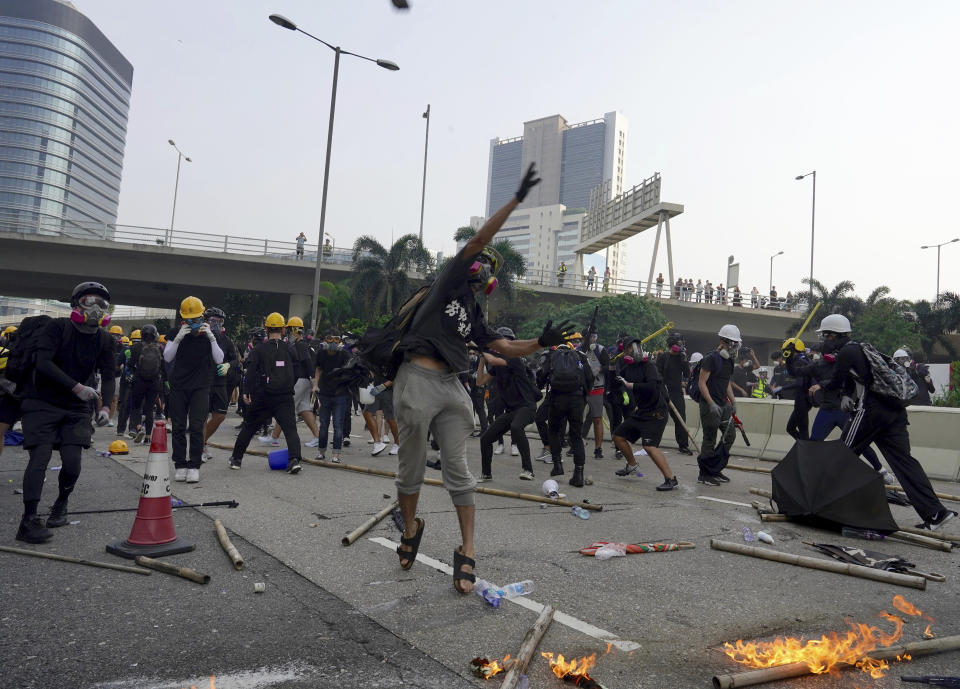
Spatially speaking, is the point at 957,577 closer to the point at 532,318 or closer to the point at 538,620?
the point at 538,620

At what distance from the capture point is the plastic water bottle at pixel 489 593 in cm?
360

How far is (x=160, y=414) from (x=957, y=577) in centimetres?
1303

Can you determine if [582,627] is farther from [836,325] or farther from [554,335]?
[836,325]

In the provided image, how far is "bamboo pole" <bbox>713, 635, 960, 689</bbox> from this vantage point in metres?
2.69

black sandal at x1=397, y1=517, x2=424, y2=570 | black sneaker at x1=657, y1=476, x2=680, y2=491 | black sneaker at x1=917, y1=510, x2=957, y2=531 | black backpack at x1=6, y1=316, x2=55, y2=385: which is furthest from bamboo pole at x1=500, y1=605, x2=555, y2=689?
black sneaker at x1=657, y1=476, x2=680, y2=491

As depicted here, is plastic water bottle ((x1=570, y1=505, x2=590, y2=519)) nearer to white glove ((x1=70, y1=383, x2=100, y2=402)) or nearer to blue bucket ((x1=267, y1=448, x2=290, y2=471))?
blue bucket ((x1=267, y1=448, x2=290, y2=471))

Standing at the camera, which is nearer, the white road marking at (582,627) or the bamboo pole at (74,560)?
the white road marking at (582,627)

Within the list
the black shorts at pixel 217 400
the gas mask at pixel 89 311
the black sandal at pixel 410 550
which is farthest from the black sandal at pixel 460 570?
the black shorts at pixel 217 400

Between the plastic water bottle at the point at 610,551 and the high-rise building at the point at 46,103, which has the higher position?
the high-rise building at the point at 46,103

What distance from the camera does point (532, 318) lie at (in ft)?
144

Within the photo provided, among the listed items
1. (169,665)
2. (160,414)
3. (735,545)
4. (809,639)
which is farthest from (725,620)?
(160,414)

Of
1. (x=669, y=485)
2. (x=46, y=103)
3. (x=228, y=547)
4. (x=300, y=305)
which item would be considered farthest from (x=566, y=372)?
(x=46, y=103)

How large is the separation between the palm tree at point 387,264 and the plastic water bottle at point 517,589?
33.5 metres

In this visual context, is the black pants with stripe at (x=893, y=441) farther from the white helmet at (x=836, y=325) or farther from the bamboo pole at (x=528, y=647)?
the bamboo pole at (x=528, y=647)
